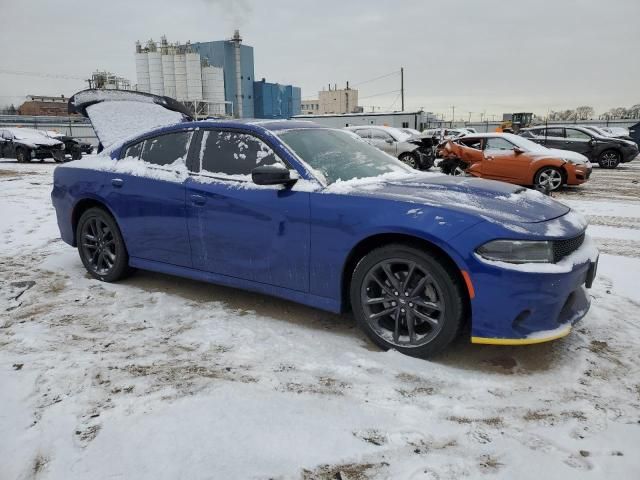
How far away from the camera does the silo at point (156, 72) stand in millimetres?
51094

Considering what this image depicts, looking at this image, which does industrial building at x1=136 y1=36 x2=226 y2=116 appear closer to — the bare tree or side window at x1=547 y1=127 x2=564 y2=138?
side window at x1=547 y1=127 x2=564 y2=138

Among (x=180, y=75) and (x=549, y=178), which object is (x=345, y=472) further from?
(x=180, y=75)

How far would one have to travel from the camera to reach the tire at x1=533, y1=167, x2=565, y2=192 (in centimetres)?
1080

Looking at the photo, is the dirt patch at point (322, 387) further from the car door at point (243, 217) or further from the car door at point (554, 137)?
the car door at point (554, 137)

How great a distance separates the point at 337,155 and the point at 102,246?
2509 millimetres

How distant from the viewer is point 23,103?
66938 millimetres

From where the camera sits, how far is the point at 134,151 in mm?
4488

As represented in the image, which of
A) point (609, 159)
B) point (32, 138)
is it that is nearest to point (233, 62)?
point (32, 138)

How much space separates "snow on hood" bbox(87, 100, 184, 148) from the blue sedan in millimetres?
968

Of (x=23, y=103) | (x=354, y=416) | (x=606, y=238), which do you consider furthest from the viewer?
(x=23, y=103)

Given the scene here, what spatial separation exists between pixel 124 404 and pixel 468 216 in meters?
2.17

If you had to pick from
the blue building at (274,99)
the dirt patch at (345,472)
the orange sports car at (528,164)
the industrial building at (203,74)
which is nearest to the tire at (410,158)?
the orange sports car at (528,164)

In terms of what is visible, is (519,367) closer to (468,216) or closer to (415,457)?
(468,216)

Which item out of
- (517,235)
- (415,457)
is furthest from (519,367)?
(415,457)
